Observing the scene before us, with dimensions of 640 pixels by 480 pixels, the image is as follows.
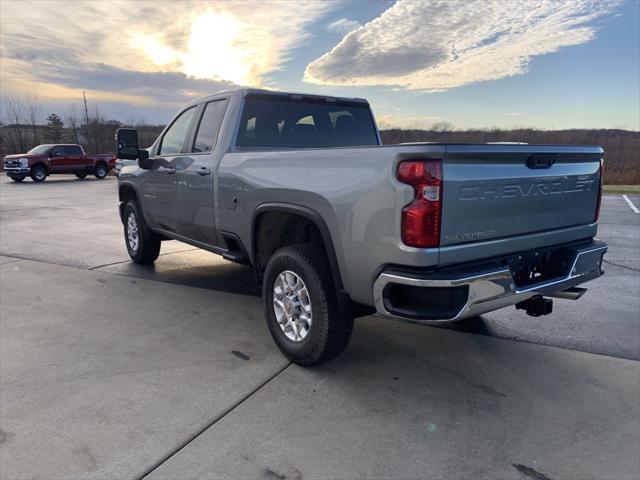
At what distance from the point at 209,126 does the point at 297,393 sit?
110 inches

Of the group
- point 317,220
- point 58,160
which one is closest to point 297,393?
point 317,220

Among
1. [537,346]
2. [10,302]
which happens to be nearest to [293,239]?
[537,346]

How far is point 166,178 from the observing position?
17.2 ft

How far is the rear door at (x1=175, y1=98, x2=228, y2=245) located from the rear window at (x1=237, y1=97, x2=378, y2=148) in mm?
307

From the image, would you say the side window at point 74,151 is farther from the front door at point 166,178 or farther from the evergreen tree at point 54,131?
the evergreen tree at point 54,131

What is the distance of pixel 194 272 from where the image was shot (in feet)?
20.4

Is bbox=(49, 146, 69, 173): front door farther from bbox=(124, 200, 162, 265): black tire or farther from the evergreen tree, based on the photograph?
the evergreen tree

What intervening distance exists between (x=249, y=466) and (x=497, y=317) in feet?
9.78

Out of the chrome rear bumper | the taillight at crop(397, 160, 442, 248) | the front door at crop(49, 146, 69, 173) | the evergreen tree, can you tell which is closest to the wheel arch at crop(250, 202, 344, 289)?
the chrome rear bumper

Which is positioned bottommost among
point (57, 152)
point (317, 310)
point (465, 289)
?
point (317, 310)

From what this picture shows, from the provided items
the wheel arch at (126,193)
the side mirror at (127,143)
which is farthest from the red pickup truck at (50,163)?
the side mirror at (127,143)

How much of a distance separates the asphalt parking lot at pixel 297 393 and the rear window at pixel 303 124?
169 cm

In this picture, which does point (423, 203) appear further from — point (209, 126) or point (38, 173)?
point (38, 173)

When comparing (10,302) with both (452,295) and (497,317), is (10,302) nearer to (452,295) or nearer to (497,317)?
(452,295)
